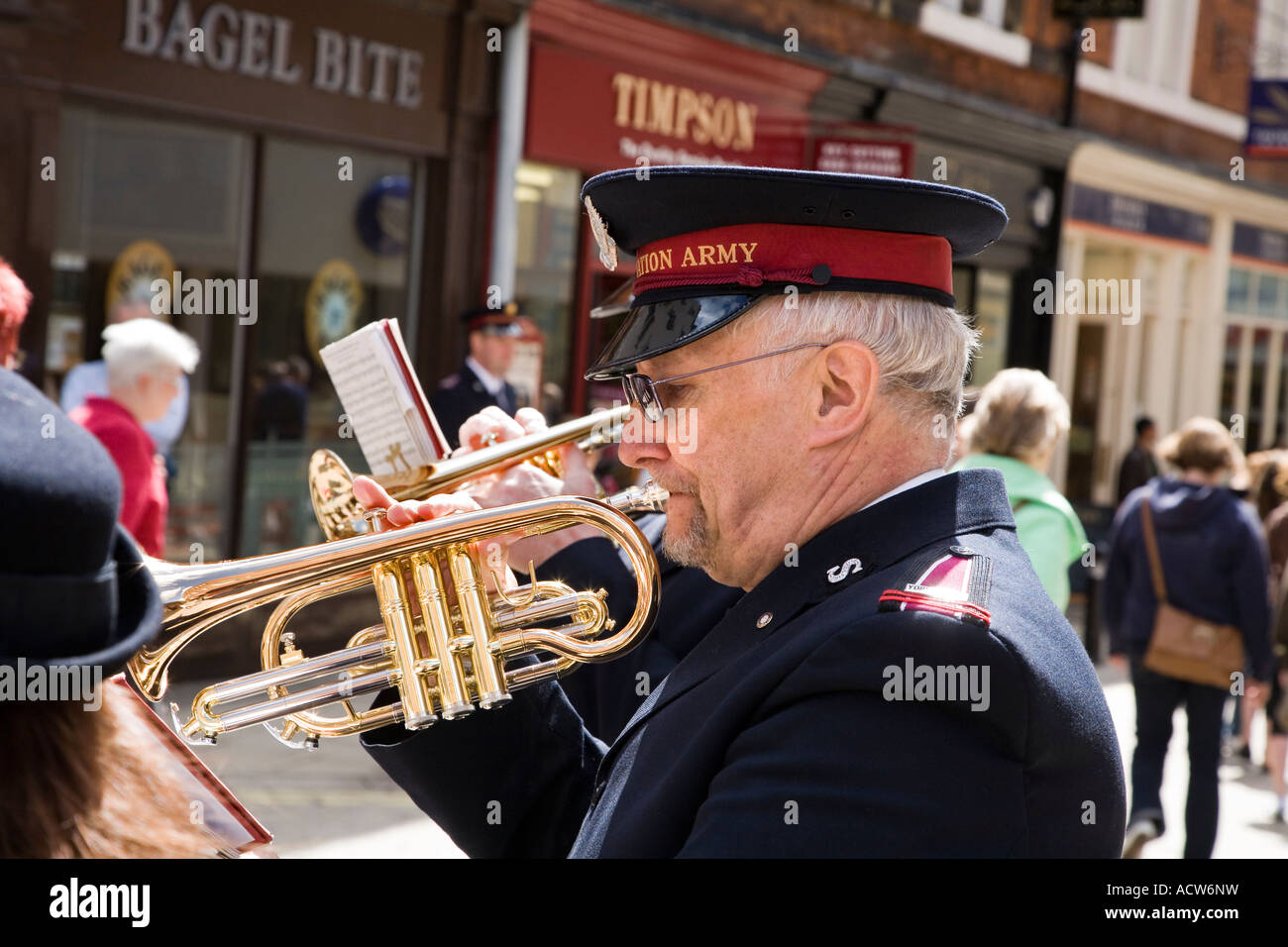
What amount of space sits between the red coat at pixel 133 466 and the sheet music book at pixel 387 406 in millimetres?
2039

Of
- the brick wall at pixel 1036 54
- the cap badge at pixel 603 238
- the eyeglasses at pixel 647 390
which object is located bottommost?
the eyeglasses at pixel 647 390

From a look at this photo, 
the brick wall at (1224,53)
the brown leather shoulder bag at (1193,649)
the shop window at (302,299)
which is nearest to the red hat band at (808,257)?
the brown leather shoulder bag at (1193,649)

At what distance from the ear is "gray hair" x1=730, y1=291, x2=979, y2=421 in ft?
0.05

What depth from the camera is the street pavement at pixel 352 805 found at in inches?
206

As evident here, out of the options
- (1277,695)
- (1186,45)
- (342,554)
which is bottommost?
(1277,695)

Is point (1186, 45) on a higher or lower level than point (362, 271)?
higher

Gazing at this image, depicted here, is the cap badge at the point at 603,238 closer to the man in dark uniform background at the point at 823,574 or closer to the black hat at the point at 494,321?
the man in dark uniform background at the point at 823,574

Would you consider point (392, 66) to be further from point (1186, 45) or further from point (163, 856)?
point (1186, 45)

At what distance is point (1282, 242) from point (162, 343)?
19.7 meters

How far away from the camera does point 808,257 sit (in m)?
1.75

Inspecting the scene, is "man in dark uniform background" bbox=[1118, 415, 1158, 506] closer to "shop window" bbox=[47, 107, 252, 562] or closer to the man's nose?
"shop window" bbox=[47, 107, 252, 562]
